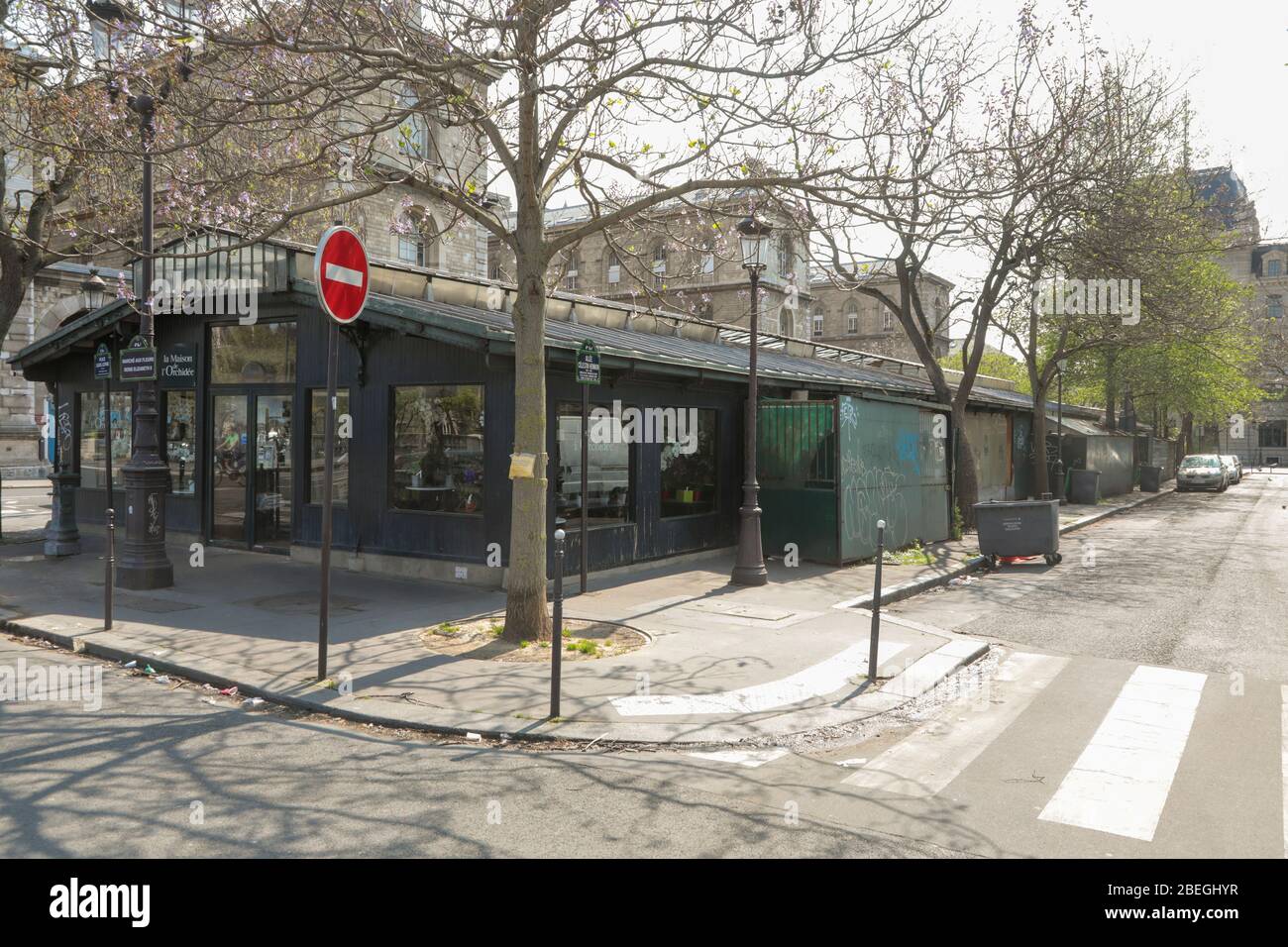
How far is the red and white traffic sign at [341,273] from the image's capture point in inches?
279

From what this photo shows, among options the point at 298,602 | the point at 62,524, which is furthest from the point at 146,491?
the point at 62,524

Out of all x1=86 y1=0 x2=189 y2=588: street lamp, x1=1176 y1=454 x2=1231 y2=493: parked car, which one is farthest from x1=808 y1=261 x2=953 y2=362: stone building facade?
x1=86 y1=0 x2=189 y2=588: street lamp

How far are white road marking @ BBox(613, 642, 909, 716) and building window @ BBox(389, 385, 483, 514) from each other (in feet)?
17.7

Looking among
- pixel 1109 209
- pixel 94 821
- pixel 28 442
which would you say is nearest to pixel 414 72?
pixel 94 821

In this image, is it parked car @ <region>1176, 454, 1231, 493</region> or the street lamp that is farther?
parked car @ <region>1176, 454, 1231, 493</region>

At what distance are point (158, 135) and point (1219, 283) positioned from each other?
35264 millimetres

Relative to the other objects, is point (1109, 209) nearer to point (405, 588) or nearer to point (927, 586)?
point (927, 586)

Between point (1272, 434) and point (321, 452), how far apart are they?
9800cm

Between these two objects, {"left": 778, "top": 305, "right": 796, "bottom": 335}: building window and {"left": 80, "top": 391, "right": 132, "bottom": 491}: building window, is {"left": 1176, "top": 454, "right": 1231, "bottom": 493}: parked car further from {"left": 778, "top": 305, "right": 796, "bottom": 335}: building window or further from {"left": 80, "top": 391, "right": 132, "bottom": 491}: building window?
{"left": 80, "top": 391, "right": 132, "bottom": 491}: building window

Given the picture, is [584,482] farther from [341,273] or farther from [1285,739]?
[1285,739]

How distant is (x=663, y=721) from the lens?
6.48 meters

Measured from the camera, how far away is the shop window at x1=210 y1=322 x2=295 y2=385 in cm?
1395

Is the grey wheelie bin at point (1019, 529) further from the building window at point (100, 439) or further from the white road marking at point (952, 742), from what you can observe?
the building window at point (100, 439)
